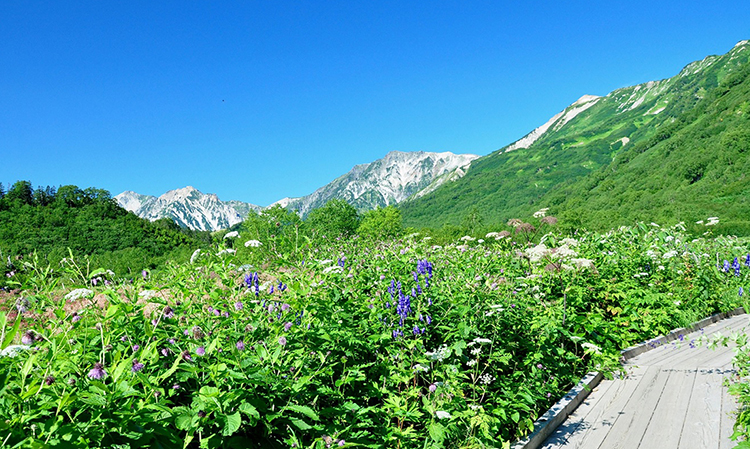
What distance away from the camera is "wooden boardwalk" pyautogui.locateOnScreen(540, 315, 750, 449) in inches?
112

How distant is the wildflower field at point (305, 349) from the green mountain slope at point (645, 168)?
18.7 meters

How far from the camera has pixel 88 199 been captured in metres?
67.9

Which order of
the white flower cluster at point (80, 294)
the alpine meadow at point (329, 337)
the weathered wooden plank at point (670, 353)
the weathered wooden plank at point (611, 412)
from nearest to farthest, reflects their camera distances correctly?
Answer: the alpine meadow at point (329, 337), the white flower cluster at point (80, 294), the weathered wooden plank at point (611, 412), the weathered wooden plank at point (670, 353)

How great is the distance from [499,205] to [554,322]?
14470 cm

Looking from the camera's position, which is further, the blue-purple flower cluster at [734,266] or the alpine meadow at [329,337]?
the blue-purple flower cluster at [734,266]

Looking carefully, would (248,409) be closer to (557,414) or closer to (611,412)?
(557,414)

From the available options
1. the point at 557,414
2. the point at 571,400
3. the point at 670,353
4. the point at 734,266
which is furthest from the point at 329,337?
the point at 734,266

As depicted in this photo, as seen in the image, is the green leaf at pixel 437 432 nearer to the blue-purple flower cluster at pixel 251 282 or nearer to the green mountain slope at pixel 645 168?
the blue-purple flower cluster at pixel 251 282

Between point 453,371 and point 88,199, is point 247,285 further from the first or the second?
point 88,199

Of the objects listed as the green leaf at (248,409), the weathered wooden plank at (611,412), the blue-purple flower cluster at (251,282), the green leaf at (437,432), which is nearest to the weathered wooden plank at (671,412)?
the weathered wooden plank at (611,412)

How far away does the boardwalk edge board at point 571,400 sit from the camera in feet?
9.38

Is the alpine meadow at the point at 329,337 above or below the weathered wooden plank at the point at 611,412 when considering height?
above

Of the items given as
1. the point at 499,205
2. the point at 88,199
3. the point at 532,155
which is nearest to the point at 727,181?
the point at 499,205

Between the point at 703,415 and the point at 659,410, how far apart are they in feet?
0.93
